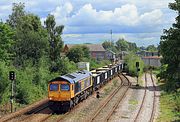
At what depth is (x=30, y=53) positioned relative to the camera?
→ 5741cm

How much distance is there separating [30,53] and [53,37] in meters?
7.31

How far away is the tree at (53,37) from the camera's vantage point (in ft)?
207

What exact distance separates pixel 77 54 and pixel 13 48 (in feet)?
102

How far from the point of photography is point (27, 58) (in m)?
57.0

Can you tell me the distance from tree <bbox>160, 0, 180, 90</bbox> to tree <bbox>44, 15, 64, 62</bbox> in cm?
3663

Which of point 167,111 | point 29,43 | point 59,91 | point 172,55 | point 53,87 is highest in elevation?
point 29,43

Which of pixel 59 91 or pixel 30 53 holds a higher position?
pixel 30 53

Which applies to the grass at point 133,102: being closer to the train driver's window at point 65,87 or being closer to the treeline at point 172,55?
the treeline at point 172,55

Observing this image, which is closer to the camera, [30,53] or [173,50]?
[173,50]

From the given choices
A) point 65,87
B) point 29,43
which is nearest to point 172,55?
point 65,87

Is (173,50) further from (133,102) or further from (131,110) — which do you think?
(133,102)

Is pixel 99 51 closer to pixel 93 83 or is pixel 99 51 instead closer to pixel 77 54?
pixel 77 54

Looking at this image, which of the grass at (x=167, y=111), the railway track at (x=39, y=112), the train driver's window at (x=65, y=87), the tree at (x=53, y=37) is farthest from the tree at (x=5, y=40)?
the grass at (x=167, y=111)

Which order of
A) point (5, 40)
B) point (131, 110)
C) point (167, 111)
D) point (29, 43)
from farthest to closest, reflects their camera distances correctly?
point (29, 43)
point (5, 40)
point (131, 110)
point (167, 111)
